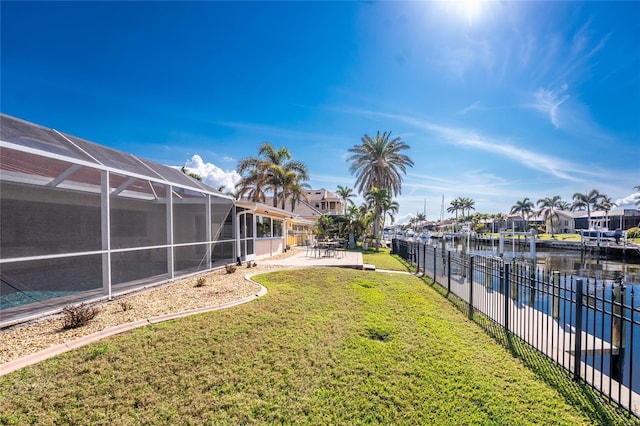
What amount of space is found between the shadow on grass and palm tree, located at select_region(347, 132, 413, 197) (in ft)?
91.0

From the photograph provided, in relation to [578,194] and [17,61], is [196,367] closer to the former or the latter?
[17,61]

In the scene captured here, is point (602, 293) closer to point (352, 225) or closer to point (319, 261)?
point (319, 261)

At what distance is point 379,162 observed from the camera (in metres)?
32.3

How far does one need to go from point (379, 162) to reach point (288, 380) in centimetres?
3073

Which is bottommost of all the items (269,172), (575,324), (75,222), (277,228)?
(575,324)

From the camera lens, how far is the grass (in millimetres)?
2986

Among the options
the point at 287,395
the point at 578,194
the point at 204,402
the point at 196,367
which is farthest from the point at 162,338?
the point at 578,194

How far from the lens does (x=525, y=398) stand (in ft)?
11.1

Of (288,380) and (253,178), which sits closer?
(288,380)

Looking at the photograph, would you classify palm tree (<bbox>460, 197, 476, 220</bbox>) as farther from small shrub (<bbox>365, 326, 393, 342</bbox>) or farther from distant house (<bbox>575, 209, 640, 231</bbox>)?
small shrub (<bbox>365, 326, 393, 342</bbox>)

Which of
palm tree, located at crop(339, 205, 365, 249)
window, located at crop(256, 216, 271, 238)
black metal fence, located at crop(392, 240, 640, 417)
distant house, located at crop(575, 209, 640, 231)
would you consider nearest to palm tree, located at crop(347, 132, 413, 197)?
palm tree, located at crop(339, 205, 365, 249)

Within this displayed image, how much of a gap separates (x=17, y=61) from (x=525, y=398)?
16870 mm

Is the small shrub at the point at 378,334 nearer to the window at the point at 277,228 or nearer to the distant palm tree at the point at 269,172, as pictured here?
the window at the point at 277,228

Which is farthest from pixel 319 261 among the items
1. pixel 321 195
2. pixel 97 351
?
pixel 321 195
